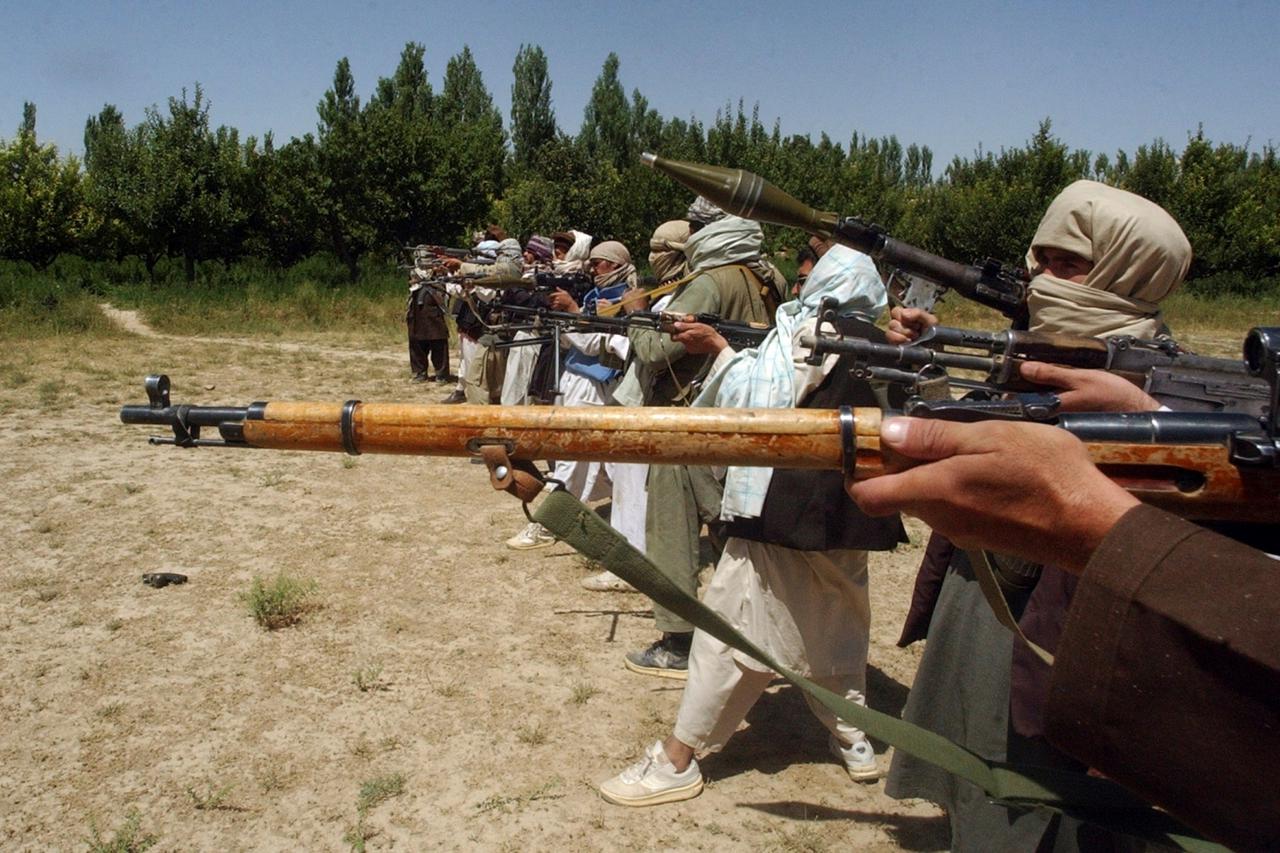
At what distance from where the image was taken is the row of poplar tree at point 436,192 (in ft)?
81.1

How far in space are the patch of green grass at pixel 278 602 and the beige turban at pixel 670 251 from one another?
2.66 metres

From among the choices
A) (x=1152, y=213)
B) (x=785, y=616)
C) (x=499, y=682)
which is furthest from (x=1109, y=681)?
(x=499, y=682)

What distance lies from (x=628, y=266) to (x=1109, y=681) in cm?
631

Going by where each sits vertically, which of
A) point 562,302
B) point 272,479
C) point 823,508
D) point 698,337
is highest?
point 562,302

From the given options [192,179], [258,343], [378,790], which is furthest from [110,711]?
[192,179]

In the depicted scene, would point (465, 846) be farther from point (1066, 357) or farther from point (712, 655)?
point (1066, 357)

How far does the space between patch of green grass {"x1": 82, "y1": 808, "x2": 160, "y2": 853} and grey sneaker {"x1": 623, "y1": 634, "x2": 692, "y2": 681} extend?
6.67 ft

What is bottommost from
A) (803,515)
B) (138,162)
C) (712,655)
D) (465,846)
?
(465,846)

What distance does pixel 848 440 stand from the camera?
145cm

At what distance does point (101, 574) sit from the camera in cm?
527

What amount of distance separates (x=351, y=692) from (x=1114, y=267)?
3348 mm

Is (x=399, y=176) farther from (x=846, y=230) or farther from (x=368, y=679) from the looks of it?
(x=846, y=230)

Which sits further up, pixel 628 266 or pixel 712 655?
pixel 628 266

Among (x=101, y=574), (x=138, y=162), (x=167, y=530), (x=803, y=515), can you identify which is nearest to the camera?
(x=803, y=515)
